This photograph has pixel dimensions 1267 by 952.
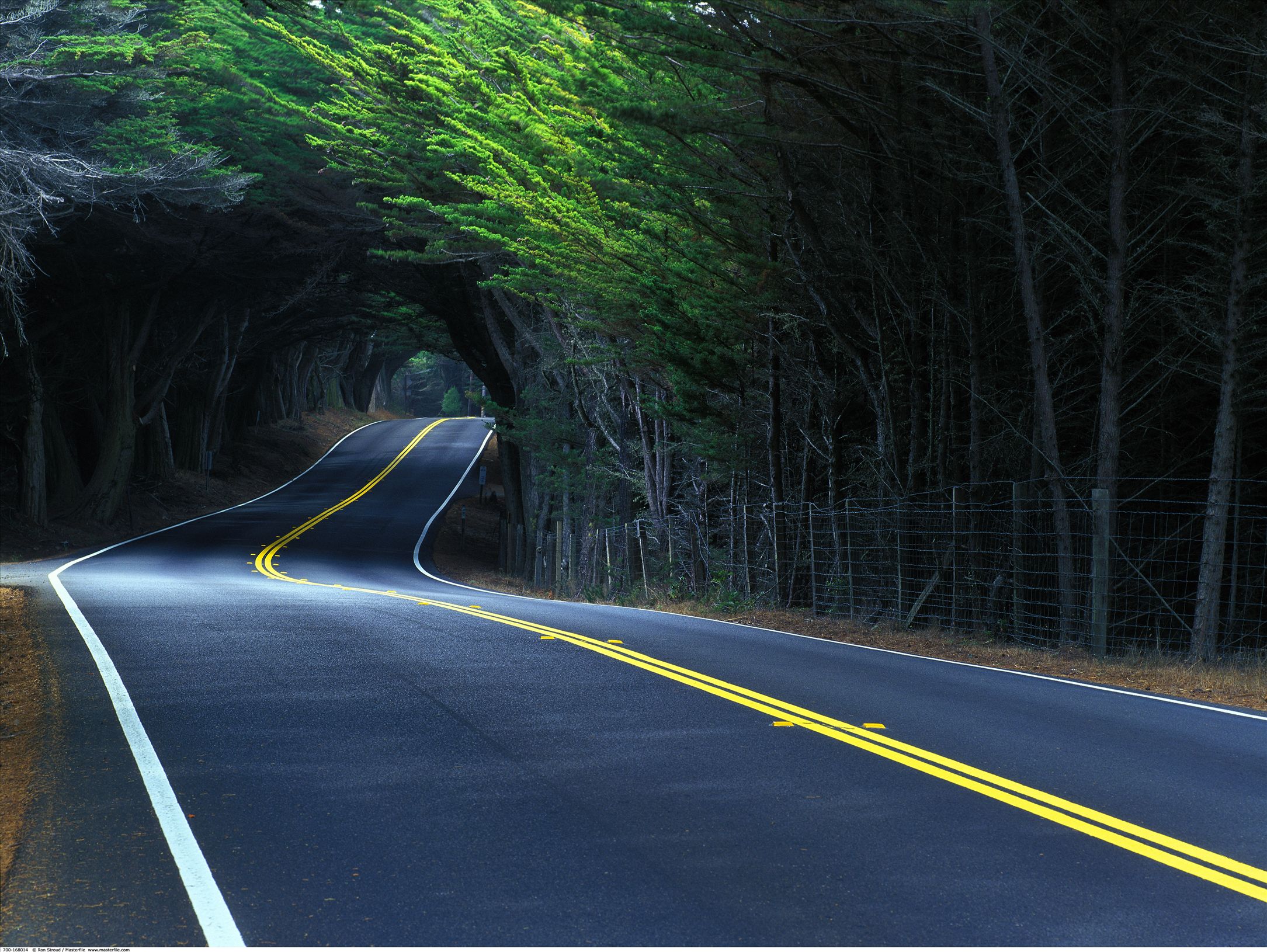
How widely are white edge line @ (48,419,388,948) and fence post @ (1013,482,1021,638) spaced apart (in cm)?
1015

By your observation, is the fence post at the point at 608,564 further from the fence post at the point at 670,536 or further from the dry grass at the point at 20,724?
the dry grass at the point at 20,724

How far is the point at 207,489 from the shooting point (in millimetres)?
54188

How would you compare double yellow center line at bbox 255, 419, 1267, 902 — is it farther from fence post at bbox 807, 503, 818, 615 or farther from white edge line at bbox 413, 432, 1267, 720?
fence post at bbox 807, 503, 818, 615

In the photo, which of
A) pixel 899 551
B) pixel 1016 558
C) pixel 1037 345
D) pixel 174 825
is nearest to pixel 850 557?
pixel 899 551

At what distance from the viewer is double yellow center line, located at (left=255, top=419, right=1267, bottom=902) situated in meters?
5.41

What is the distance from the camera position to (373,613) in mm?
16422

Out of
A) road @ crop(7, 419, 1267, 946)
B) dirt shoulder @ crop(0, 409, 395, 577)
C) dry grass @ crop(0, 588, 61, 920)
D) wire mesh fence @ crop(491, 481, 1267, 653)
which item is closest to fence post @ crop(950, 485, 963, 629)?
wire mesh fence @ crop(491, 481, 1267, 653)

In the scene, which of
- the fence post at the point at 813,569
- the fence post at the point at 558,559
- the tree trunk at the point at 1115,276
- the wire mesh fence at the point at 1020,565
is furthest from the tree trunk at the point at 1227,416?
the fence post at the point at 558,559

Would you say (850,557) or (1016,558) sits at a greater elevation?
(1016,558)

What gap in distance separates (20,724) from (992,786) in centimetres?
677

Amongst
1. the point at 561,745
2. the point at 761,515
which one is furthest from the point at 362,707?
the point at 761,515

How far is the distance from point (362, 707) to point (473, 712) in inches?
33.7

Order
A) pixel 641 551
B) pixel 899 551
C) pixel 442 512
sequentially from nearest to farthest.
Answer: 1. pixel 899 551
2. pixel 641 551
3. pixel 442 512

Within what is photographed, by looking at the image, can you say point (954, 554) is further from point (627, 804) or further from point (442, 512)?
point (442, 512)
